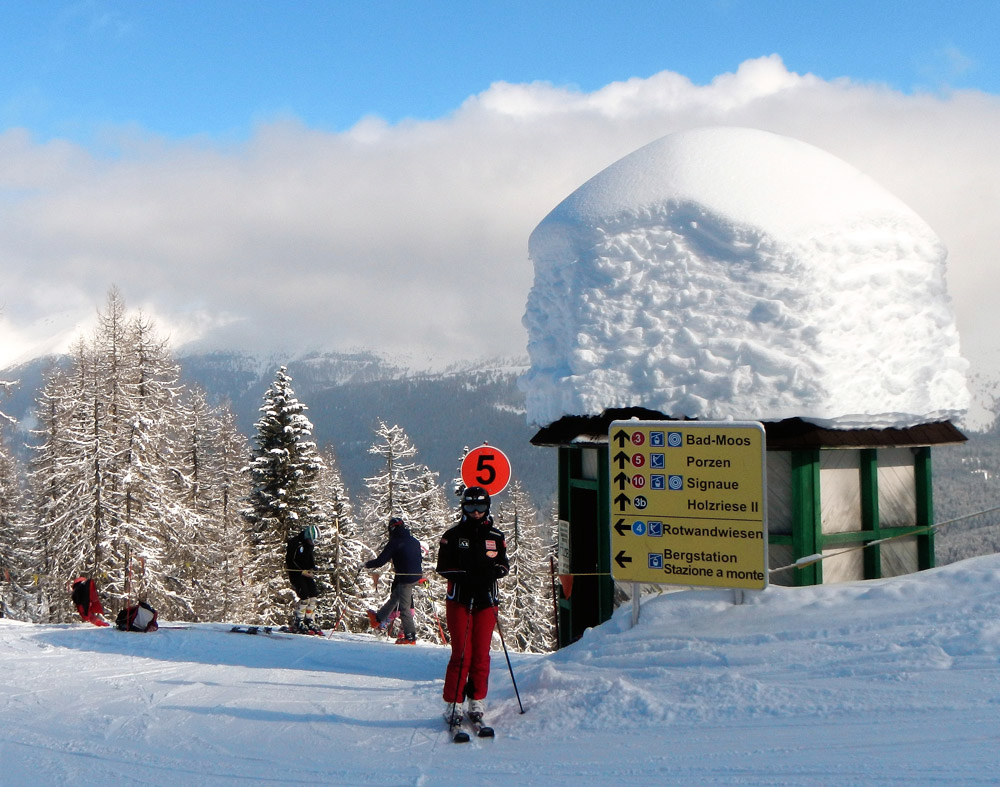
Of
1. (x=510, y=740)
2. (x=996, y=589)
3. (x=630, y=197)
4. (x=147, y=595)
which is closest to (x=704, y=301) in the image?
(x=630, y=197)

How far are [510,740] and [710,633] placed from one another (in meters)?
1.99

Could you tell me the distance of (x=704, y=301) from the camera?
901 cm

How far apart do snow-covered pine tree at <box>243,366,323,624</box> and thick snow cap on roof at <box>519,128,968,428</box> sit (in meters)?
20.3

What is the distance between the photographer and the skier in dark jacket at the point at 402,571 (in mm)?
12352

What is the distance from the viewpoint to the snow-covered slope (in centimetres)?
513

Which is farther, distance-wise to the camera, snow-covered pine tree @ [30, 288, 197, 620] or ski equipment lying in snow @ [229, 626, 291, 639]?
snow-covered pine tree @ [30, 288, 197, 620]

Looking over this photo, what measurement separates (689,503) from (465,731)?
2708 millimetres

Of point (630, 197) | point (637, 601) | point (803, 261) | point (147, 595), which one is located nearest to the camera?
point (637, 601)

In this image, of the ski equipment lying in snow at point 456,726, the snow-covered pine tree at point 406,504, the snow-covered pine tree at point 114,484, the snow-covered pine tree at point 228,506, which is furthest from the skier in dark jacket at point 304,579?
the snow-covered pine tree at point 406,504

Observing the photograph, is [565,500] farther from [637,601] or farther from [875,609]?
[875,609]

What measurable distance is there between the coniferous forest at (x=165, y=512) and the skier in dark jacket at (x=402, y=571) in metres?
9.86

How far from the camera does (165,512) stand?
88.2 ft

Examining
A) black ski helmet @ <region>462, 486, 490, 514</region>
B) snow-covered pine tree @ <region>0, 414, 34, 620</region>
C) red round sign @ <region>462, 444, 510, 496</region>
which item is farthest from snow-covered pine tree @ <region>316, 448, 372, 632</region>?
black ski helmet @ <region>462, 486, 490, 514</region>

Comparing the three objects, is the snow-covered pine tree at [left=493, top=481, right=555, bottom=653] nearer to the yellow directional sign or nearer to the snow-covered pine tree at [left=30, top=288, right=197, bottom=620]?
the snow-covered pine tree at [left=30, top=288, right=197, bottom=620]
